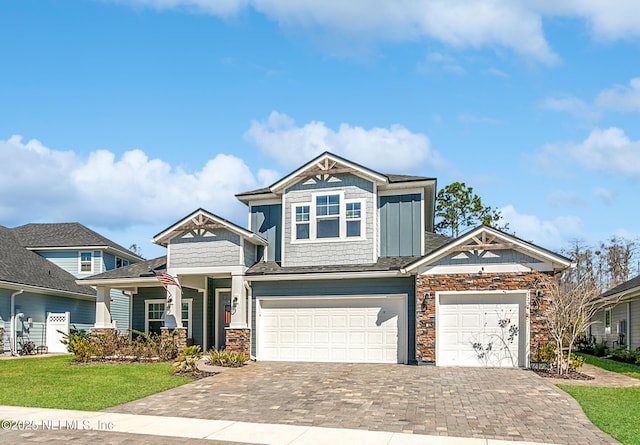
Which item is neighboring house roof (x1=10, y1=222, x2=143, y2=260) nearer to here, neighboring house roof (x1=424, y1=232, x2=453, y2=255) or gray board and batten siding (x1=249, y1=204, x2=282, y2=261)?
gray board and batten siding (x1=249, y1=204, x2=282, y2=261)

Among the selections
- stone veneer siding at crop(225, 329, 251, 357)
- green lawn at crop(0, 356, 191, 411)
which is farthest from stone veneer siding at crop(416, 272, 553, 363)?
green lawn at crop(0, 356, 191, 411)

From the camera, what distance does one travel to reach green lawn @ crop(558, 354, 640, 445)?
930 cm

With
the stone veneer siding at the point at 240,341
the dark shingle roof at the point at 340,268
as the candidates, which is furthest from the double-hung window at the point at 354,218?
the stone veneer siding at the point at 240,341

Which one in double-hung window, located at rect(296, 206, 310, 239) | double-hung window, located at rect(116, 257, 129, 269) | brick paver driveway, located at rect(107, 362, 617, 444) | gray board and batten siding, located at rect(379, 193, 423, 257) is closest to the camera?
brick paver driveway, located at rect(107, 362, 617, 444)

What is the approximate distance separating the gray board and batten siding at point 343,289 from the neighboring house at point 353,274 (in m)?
0.03

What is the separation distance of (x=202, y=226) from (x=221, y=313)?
204 inches

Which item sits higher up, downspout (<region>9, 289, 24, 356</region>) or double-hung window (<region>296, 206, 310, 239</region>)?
double-hung window (<region>296, 206, 310, 239</region>)

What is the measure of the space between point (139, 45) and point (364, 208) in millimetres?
8714

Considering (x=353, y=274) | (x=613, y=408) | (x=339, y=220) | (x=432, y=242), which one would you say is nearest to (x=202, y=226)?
(x=339, y=220)

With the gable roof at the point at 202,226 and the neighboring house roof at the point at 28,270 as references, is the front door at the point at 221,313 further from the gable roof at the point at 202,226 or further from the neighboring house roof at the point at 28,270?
the neighboring house roof at the point at 28,270

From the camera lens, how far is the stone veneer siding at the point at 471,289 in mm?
17125

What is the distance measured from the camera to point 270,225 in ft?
70.8

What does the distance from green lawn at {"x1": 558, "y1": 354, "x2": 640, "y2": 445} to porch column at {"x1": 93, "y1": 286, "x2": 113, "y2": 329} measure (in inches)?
642

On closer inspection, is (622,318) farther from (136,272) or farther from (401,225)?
(136,272)
